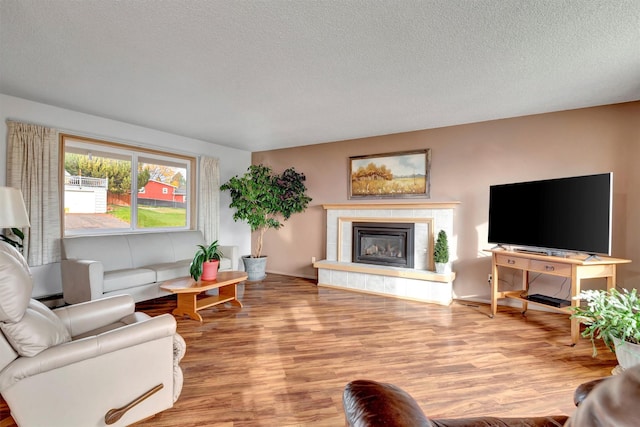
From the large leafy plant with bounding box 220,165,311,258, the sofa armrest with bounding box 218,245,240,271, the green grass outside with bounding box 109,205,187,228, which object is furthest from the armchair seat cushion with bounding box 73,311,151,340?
the large leafy plant with bounding box 220,165,311,258

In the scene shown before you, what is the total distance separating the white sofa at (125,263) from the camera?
3.08 meters

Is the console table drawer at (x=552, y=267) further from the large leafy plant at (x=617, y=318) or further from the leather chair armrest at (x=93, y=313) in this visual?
the leather chair armrest at (x=93, y=313)

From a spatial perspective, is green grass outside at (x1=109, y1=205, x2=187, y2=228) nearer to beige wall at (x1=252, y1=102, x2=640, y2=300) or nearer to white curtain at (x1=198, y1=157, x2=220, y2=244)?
white curtain at (x1=198, y1=157, x2=220, y2=244)

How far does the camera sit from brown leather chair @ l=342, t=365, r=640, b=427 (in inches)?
19.2

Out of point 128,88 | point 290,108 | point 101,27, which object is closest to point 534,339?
point 290,108

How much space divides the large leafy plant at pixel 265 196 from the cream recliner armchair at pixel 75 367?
3.41 meters

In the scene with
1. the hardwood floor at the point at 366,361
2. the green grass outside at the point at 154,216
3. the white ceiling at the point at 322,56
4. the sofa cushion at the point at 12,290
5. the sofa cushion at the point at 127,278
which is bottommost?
the hardwood floor at the point at 366,361

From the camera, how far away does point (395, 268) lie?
4.21 m

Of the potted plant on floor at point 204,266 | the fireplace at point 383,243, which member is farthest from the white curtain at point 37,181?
the fireplace at point 383,243

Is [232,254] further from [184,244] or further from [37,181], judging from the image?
[37,181]

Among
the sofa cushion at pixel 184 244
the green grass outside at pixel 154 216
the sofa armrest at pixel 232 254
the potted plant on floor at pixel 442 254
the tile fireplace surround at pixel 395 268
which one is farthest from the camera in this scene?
the sofa armrest at pixel 232 254

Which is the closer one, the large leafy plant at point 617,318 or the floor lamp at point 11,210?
the large leafy plant at point 617,318

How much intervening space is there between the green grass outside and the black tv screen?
473cm

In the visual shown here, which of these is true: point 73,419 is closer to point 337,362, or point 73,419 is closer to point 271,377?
point 271,377
